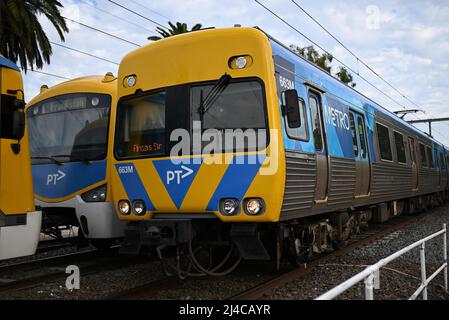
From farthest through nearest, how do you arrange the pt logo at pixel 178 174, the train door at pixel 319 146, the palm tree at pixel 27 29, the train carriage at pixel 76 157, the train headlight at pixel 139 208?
the palm tree at pixel 27 29 → the train carriage at pixel 76 157 → the train door at pixel 319 146 → the train headlight at pixel 139 208 → the pt logo at pixel 178 174

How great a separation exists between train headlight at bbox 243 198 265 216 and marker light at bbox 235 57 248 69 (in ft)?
5.27

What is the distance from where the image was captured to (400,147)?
1308 centimetres

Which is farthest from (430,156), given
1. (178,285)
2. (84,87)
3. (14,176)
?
(14,176)

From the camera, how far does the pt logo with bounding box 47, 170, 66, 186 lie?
8055 millimetres

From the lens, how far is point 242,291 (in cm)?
589

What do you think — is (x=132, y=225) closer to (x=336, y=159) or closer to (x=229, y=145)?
(x=229, y=145)

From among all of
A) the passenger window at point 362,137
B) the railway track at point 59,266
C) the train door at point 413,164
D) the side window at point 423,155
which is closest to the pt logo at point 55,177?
the railway track at point 59,266

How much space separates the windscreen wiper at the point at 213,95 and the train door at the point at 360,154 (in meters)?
3.73

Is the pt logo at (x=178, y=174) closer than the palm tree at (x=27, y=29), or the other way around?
the pt logo at (x=178, y=174)

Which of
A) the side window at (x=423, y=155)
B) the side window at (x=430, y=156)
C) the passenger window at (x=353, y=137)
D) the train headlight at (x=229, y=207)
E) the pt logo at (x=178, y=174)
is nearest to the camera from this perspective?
the train headlight at (x=229, y=207)

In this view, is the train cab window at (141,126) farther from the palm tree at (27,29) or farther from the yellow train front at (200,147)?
the palm tree at (27,29)

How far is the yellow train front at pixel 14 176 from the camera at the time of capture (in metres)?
5.56

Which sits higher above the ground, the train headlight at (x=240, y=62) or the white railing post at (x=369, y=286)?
the train headlight at (x=240, y=62)
